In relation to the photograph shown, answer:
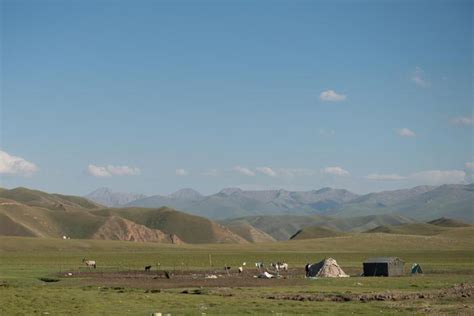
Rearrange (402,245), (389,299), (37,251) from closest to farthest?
(389,299) < (37,251) < (402,245)

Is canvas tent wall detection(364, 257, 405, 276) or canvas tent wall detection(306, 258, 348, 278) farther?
canvas tent wall detection(364, 257, 405, 276)

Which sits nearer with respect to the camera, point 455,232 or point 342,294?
point 342,294

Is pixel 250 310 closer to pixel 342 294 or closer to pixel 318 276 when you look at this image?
pixel 342 294

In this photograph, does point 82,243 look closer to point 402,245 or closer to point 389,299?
point 402,245

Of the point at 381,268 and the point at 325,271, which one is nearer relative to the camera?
the point at 325,271

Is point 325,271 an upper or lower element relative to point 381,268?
lower

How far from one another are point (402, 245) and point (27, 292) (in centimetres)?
12651

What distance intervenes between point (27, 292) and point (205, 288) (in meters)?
11.6

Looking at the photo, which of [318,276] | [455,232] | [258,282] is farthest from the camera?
[455,232]

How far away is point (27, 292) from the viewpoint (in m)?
40.8

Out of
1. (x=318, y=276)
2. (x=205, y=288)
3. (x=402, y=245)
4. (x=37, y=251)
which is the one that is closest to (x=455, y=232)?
(x=402, y=245)

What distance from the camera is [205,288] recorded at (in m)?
45.7

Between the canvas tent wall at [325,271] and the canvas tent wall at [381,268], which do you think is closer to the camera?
the canvas tent wall at [325,271]

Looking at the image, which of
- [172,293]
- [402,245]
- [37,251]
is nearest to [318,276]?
[172,293]
